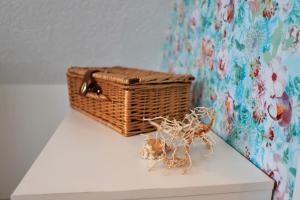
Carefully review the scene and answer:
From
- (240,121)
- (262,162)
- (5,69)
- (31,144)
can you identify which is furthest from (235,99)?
(31,144)

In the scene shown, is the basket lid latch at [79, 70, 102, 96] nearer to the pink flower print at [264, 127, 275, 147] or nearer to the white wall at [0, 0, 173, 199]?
the white wall at [0, 0, 173, 199]

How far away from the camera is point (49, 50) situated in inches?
56.8

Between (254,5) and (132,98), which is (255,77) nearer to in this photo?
(254,5)

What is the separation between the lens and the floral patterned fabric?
24.8 inches

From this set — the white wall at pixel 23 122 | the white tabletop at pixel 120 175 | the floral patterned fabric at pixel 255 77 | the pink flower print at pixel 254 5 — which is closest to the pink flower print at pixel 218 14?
the floral patterned fabric at pixel 255 77

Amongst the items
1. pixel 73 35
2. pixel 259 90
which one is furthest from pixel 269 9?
pixel 73 35

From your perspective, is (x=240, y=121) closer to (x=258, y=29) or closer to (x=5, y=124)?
(x=258, y=29)

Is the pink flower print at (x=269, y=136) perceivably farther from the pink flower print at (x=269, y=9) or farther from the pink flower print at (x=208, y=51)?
the pink flower print at (x=208, y=51)

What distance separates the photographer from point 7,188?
5.74 ft

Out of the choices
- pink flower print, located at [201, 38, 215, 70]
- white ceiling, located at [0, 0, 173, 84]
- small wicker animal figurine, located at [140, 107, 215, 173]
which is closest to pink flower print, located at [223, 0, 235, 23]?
pink flower print, located at [201, 38, 215, 70]

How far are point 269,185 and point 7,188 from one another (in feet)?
5.35

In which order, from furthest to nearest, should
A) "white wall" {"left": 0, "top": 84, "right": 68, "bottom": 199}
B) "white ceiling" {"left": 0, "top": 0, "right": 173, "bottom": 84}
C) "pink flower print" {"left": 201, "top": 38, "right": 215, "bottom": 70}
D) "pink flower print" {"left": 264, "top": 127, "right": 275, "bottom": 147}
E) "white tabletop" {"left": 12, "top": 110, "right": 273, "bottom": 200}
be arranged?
"white wall" {"left": 0, "top": 84, "right": 68, "bottom": 199}
"white ceiling" {"left": 0, "top": 0, "right": 173, "bottom": 84}
"pink flower print" {"left": 201, "top": 38, "right": 215, "bottom": 70}
"pink flower print" {"left": 264, "top": 127, "right": 275, "bottom": 147}
"white tabletop" {"left": 12, "top": 110, "right": 273, "bottom": 200}

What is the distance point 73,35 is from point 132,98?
68 centimetres

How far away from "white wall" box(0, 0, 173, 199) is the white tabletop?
698mm
